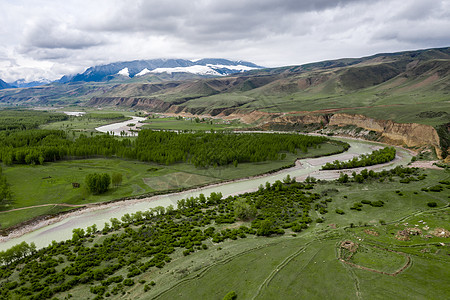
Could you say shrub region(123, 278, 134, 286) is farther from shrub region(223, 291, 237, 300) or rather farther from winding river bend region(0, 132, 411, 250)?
winding river bend region(0, 132, 411, 250)

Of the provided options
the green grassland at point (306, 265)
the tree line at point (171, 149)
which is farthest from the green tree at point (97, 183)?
the tree line at point (171, 149)

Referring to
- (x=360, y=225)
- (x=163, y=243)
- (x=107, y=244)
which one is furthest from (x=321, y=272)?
(x=107, y=244)

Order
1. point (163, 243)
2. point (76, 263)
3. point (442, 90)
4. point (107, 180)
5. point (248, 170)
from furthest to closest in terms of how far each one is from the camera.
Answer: point (442, 90), point (248, 170), point (107, 180), point (163, 243), point (76, 263)

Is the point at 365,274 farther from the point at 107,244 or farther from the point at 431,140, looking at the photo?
the point at 431,140

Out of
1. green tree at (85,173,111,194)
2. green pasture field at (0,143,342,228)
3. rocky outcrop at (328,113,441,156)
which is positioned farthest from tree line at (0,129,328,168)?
rocky outcrop at (328,113,441,156)

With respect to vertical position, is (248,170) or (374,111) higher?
(374,111)

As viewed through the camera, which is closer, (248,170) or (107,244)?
(107,244)

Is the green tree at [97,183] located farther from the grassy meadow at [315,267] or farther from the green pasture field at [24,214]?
the grassy meadow at [315,267]
